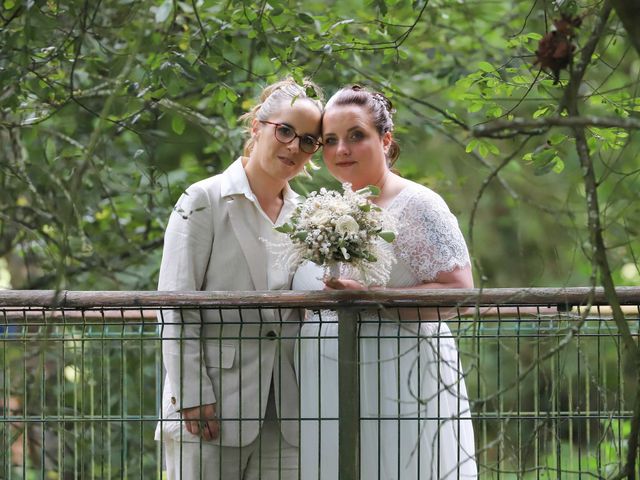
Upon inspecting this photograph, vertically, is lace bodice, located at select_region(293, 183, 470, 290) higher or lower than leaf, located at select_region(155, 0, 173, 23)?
lower

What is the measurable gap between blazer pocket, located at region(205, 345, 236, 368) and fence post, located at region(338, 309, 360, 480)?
1.37 ft

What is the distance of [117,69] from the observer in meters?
3.44

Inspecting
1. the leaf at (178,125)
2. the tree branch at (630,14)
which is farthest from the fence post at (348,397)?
the leaf at (178,125)

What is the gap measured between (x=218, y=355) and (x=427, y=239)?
796 millimetres

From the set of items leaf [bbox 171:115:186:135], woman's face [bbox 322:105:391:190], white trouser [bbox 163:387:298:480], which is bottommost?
white trouser [bbox 163:387:298:480]

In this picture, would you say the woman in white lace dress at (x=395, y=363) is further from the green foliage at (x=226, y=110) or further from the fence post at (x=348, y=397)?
the green foliage at (x=226, y=110)

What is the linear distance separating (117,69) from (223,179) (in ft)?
1.74

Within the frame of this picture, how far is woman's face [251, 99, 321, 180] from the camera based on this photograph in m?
3.64

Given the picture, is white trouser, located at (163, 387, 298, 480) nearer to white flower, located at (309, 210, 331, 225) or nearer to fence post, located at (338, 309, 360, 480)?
fence post, located at (338, 309, 360, 480)

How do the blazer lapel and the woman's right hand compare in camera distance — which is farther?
the blazer lapel

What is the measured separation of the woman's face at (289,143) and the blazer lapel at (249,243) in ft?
0.56

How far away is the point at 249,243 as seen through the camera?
362 cm

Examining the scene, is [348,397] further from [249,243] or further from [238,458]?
[249,243]

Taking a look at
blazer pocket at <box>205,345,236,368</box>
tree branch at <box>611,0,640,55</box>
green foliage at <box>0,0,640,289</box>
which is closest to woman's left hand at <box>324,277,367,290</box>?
blazer pocket at <box>205,345,236,368</box>
